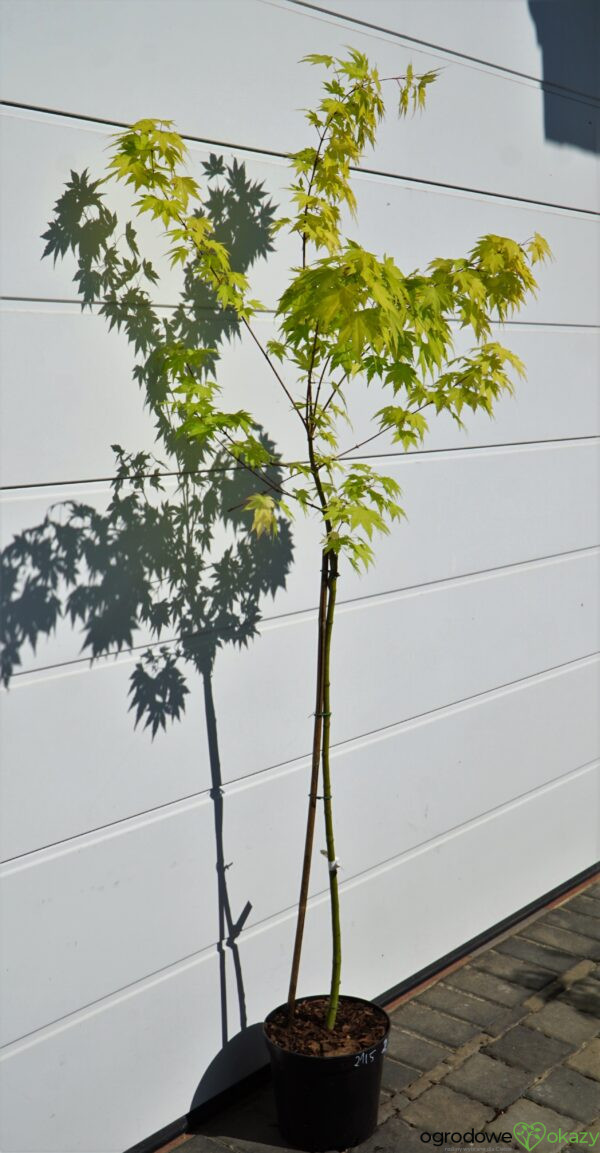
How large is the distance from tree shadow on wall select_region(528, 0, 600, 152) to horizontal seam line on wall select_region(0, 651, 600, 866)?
2094mm

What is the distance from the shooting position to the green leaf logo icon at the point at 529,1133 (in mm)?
3104

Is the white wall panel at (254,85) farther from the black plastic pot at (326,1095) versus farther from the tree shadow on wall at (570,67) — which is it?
the black plastic pot at (326,1095)

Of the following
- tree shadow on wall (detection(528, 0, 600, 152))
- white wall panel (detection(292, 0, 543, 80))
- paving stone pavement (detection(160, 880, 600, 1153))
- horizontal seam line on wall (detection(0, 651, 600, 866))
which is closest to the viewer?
horizontal seam line on wall (detection(0, 651, 600, 866))

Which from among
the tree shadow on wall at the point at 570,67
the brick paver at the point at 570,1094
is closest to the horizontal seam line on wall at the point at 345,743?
the brick paver at the point at 570,1094

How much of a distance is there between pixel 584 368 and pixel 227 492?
2059mm

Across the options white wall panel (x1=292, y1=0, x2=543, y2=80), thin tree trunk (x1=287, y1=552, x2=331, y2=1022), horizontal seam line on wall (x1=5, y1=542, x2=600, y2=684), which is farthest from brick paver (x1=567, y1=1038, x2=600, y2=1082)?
white wall panel (x1=292, y1=0, x2=543, y2=80)

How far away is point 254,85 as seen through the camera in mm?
3215

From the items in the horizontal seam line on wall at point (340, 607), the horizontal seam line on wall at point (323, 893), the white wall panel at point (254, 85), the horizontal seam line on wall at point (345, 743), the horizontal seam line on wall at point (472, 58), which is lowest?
the horizontal seam line on wall at point (323, 893)

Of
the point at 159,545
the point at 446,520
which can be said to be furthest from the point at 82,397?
the point at 446,520

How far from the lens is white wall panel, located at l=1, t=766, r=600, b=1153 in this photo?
2885 millimetres

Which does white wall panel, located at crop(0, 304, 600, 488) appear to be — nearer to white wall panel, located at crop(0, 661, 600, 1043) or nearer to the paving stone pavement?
white wall panel, located at crop(0, 661, 600, 1043)

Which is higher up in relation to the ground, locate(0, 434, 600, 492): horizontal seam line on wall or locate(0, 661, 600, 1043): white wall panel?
locate(0, 434, 600, 492): horizontal seam line on wall

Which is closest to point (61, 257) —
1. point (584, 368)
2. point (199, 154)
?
point (199, 154)

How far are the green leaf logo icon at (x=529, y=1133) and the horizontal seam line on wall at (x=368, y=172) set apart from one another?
2809 mm
